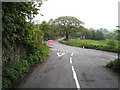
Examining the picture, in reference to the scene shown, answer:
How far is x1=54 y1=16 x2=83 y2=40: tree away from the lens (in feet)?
153

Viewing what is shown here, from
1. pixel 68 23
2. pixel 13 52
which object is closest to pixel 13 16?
pixel 13 52

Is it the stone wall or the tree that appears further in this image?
the tree

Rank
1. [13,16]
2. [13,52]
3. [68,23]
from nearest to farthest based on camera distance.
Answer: [13,16], [13,52], [68,23]

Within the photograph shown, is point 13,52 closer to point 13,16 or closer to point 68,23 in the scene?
point 13,16

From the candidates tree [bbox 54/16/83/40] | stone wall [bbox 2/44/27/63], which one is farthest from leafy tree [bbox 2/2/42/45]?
tree [bbox 54/16/83/40]

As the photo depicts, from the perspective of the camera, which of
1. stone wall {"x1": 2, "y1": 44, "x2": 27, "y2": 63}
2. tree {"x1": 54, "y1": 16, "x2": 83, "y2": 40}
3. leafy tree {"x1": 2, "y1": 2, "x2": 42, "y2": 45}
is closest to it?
leafy tree {"x1": 2, "y1": 2, "x2": 42, "y2": 45}

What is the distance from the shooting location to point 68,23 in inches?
1881

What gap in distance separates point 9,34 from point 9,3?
1.57 meters

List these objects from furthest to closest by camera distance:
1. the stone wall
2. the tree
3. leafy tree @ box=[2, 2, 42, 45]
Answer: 1. the tree
2. the stone wall
3. leafy tree @ box=[2, 2, 42, 45]

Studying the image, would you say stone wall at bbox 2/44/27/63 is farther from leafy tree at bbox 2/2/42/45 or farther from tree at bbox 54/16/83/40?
tree at bbox 54/16/83/40

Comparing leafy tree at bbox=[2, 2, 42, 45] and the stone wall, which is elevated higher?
leafy tree at bbox=[2, 2, 42, 45]

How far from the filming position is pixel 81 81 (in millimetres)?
4844

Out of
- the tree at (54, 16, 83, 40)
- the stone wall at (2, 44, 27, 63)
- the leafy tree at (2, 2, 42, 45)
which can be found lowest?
the stone wall at (2, 44, 27, 63)

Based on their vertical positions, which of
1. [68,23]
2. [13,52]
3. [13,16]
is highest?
[68,23]
